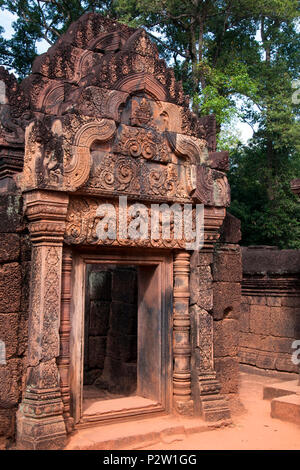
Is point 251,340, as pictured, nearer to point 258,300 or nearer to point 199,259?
point 258,300

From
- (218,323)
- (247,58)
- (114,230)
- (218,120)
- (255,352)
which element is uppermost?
(247,58)

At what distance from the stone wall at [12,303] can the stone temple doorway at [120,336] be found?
1.74 ft

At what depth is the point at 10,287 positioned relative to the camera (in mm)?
5059

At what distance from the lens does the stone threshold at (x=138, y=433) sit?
4934mm

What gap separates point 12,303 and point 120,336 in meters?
3.21

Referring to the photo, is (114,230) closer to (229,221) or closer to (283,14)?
(229,221)

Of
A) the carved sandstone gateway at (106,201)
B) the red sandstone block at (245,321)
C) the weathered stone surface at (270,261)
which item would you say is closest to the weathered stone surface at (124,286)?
the carved sandstone gateway at (106,201)

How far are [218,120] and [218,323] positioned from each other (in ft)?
33.7

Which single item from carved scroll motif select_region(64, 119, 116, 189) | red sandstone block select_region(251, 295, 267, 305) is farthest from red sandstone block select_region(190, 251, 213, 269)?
red sandstone block select_region(251, 295, 267, 305)

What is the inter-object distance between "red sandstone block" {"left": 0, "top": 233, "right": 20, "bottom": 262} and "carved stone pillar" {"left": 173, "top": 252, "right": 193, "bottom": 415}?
6.33ft

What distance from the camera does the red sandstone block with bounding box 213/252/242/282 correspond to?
21.6 feet

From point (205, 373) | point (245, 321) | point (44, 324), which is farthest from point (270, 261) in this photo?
point (44, 324)

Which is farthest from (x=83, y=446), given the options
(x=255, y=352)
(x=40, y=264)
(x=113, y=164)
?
(x=255, y=352)

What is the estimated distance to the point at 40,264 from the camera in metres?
4.99
